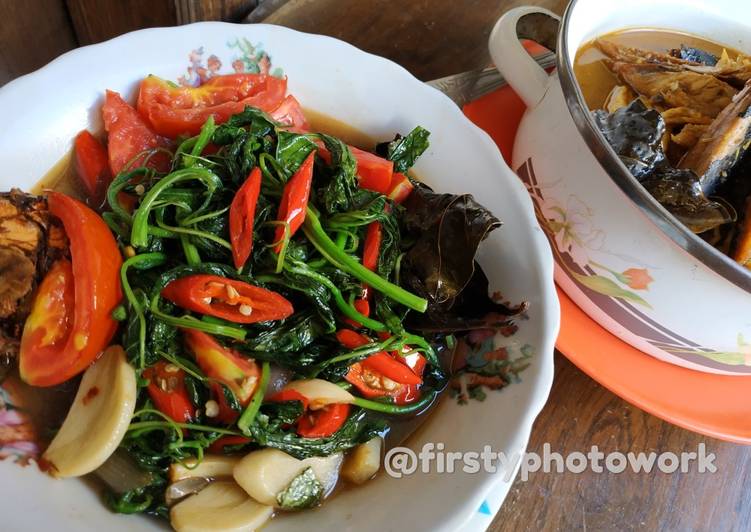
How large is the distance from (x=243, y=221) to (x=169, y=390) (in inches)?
15.8

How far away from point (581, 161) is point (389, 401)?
70 centimetres

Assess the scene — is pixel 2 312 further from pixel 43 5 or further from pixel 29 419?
pixel 43 5

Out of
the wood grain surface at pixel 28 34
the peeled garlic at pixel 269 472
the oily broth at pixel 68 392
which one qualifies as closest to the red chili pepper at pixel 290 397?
the peeled garlic at pixel 269 472

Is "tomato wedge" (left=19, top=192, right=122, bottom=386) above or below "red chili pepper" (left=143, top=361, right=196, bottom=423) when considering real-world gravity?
above

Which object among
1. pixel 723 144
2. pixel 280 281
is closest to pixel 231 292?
pixel 280 281

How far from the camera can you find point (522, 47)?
1.62 m

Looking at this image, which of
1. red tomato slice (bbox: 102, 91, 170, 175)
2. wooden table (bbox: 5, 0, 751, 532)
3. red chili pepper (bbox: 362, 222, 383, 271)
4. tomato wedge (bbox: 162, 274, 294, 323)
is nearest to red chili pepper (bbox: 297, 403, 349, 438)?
tomato wedge (bbox: 162, 274, 294, 323)

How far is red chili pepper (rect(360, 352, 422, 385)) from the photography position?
1.39 metres

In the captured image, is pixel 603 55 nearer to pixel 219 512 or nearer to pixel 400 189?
pixel 400 189

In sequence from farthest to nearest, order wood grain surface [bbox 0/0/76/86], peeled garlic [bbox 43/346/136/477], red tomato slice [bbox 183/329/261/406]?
wood grain surface [bbox 0/0/76/86]
red tomato slice [bbox 183/329/261/406]
peeled garlic [bbox 43/346/136/477]

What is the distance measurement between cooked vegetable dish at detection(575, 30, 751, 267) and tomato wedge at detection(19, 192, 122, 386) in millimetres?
1143

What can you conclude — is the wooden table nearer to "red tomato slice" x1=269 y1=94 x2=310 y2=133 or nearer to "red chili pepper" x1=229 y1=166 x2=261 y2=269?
"red tomato slice" x1=269 y1=94 x2=310 y2=133

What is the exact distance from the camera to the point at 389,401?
145 centimetres

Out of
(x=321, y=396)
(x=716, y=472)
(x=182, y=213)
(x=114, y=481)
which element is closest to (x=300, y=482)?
(x=321, y=396)
